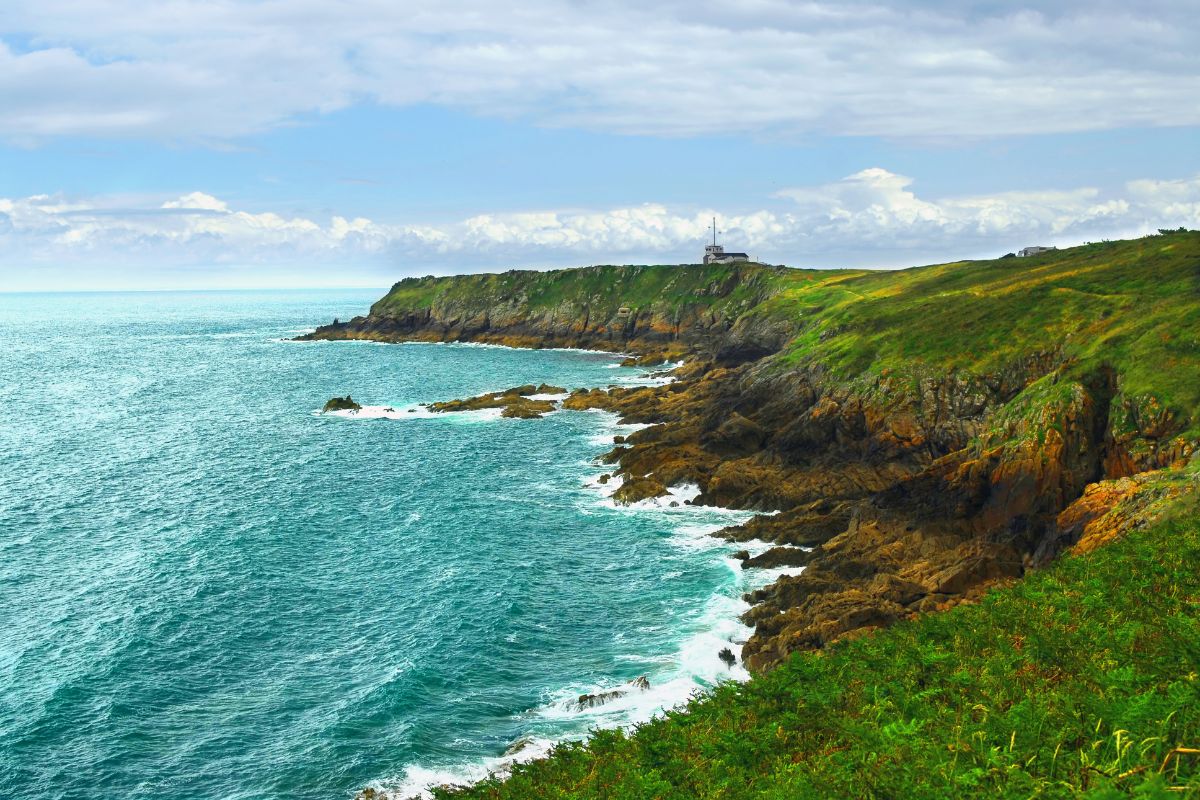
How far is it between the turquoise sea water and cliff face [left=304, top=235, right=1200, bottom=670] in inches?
216

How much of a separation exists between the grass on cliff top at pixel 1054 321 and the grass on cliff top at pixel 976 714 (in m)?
22.9

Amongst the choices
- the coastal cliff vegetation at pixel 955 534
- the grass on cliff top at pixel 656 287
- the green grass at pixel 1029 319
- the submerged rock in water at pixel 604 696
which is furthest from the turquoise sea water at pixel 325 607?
the grass on cliff top at pixel 656 287

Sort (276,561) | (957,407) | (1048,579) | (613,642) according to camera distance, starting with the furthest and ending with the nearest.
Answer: (957,407), (276,561), (613,642), (1048,579)

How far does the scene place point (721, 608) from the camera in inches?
1731

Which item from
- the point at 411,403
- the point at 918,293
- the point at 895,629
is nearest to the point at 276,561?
the point at 895,629

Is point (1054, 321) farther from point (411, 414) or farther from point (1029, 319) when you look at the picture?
point (411, 414)

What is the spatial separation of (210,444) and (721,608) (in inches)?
2506

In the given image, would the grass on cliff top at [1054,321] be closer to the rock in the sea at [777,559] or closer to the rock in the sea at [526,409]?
the rock in the sea at [777,559]

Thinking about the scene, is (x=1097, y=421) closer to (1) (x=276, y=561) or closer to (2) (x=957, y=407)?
(2) (x=957, y=407)

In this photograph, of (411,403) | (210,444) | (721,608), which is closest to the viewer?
(721,608)

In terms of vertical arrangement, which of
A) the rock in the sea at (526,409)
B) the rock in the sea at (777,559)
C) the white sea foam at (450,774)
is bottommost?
the white sea foam at (450,774)

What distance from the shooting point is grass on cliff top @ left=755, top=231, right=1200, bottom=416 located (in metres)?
50.8

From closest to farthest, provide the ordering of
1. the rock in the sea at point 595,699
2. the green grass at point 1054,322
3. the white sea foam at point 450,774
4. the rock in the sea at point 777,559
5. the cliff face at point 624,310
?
the white sea foam at point 450,774, the rock in the sea at point 595,699, the rock in the sea at point 777,559, the green grass at point 1054,322, the cliff face at point 624,310

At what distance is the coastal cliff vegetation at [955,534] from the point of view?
1716 centimetres
